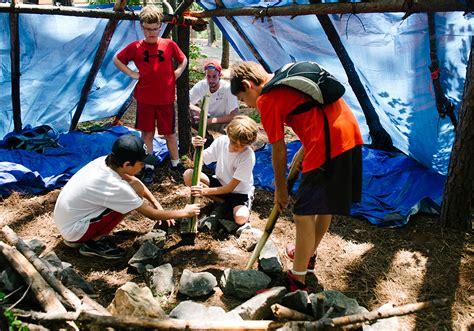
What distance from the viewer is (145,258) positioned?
129 inches

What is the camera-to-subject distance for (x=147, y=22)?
456 centimetres

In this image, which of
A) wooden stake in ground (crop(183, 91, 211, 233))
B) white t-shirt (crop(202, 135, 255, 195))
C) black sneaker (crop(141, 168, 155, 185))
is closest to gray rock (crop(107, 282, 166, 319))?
wooden stake in ground (crop(183, 91, 211, 233))

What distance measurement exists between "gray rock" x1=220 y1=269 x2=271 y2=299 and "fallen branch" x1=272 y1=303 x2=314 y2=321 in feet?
2.01

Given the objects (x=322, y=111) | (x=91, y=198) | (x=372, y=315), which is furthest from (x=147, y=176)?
(x=372, y=315)

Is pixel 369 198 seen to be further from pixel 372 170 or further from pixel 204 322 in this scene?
pixel 204 322

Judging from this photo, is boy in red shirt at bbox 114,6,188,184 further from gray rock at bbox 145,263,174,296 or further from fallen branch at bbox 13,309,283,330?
fallen branch at bbox 13,309,283,330

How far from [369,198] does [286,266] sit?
5.04 ft

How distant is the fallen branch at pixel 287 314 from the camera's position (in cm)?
233

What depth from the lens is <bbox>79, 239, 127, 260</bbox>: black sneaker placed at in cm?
339

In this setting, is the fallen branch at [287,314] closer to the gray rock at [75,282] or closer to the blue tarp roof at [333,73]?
the gray rock at [75,282]

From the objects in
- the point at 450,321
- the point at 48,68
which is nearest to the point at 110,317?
the point at 450,321

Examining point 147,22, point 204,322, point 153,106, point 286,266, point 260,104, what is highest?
point 147,22

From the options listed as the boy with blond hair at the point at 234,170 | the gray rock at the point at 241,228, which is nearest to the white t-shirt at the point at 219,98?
the boy with blond hair at the point at 234,170

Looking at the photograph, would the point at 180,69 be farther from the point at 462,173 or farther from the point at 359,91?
the point at 462,173
